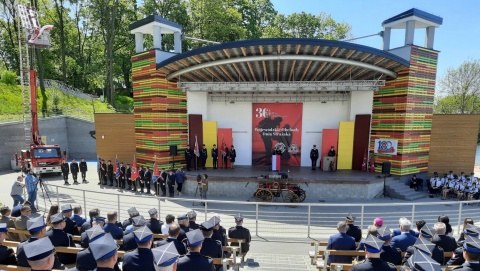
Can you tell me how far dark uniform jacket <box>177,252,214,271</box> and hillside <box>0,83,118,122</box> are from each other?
24943mm

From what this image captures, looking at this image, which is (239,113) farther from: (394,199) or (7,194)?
(7,194)

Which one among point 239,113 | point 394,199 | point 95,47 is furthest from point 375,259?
point 95,47

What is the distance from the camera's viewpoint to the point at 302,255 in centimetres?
691

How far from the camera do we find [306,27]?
3853cm

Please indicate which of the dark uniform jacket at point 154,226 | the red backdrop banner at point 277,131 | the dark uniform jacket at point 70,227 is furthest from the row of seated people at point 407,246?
the red backdrop banner at point 277,131

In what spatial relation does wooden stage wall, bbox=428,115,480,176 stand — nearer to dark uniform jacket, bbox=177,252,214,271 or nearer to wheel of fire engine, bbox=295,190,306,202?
wheel of fire engine, bbox=295,190,306,202

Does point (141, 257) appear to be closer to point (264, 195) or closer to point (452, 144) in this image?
point (264, 195)

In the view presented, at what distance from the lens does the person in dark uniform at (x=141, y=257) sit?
355 centimetres

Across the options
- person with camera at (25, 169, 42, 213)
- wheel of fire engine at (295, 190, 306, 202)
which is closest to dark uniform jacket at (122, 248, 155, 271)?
person with camera at (25, 169, 42, 213)

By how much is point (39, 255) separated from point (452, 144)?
1927cm

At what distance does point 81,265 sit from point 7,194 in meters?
13.2

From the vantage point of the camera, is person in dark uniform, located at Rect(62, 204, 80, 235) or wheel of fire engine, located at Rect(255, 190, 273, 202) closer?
person in dark uniform, located at Rect(62, 204, 80, 235)

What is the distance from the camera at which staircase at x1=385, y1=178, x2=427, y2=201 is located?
13680 mm

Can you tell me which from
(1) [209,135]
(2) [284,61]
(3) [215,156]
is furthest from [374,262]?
(1) [209,135]
